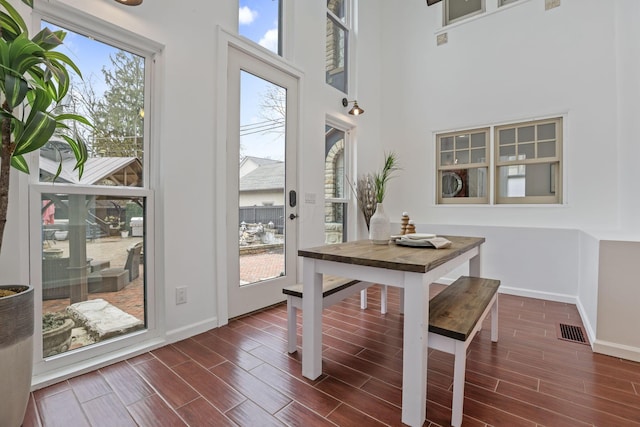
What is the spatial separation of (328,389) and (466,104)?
3904mm

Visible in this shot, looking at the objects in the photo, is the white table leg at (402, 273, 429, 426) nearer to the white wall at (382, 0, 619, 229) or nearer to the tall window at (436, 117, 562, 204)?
the white wall at (382, 0, 619, 229)

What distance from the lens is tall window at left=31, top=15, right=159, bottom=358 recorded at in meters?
1.77

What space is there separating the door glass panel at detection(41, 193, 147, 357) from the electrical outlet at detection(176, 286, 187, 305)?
0.72 ft

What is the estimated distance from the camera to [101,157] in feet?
6.40

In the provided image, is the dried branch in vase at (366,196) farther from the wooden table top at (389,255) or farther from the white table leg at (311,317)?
the white table leg at (311,317)

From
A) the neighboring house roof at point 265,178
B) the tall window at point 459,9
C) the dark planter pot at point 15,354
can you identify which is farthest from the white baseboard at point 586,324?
the tall window at point 459,9

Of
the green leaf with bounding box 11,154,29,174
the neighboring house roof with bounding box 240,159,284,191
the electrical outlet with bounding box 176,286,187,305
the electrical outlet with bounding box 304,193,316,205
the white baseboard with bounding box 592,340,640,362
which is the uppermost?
the neighboring house roof with bounding box 240,159,284,191

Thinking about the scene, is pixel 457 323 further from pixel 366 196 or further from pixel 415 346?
pixel 366 196

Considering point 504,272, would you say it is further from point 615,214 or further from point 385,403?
point 385,403

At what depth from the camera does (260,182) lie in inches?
114

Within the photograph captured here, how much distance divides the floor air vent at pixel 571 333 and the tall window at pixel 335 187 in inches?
95.3

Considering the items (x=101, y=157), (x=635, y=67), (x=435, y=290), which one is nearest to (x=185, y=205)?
(x=101, y=157)

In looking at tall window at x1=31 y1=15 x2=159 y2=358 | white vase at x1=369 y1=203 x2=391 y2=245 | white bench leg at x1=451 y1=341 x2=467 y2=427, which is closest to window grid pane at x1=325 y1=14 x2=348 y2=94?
tall window at x1=31 y1=15 x2=159 y2=358

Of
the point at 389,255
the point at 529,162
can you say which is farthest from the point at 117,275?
the point at 529,162
